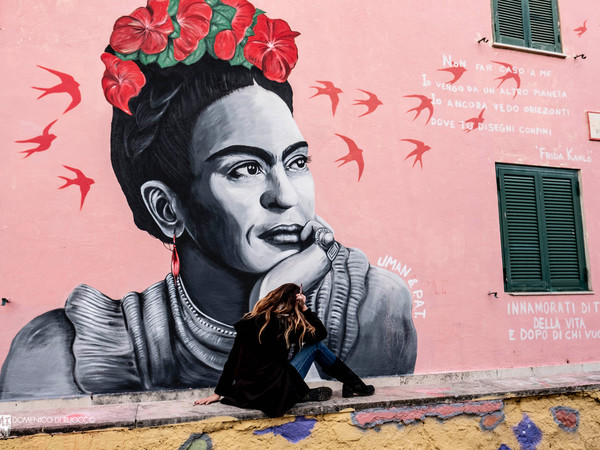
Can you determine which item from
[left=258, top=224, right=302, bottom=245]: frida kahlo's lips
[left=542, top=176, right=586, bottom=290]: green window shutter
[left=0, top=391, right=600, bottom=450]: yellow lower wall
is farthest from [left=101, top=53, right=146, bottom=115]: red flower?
[left=542, top=176, right=586, bottom=290]: green window shutter

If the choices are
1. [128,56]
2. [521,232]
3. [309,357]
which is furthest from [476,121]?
[128,56]

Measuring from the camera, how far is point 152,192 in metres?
5.30

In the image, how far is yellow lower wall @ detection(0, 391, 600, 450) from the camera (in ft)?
12.5

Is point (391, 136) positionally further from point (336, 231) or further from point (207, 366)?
point (207, 366)

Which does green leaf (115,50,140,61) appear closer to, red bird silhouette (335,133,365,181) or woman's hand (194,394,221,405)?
red bird silhouette (335,133,365,181)

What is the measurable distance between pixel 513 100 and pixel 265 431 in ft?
15.3

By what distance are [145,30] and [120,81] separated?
0.58 m

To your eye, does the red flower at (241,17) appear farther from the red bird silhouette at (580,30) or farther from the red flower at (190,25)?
the red bird silhouette at (580,30)

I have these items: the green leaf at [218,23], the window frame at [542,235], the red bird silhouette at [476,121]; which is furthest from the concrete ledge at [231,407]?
the green leaf at [218,23]

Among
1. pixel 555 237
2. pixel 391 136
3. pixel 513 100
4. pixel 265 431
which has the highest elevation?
pixel 513 100

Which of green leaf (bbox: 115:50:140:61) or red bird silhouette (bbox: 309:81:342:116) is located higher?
green leaf (bbox: 115:50:140:61)

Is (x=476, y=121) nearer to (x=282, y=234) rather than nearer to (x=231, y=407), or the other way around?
(x=282, y=234)

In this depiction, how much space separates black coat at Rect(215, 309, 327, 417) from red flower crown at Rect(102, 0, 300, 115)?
8.24 feet

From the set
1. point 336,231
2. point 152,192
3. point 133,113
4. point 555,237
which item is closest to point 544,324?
point 555,237
